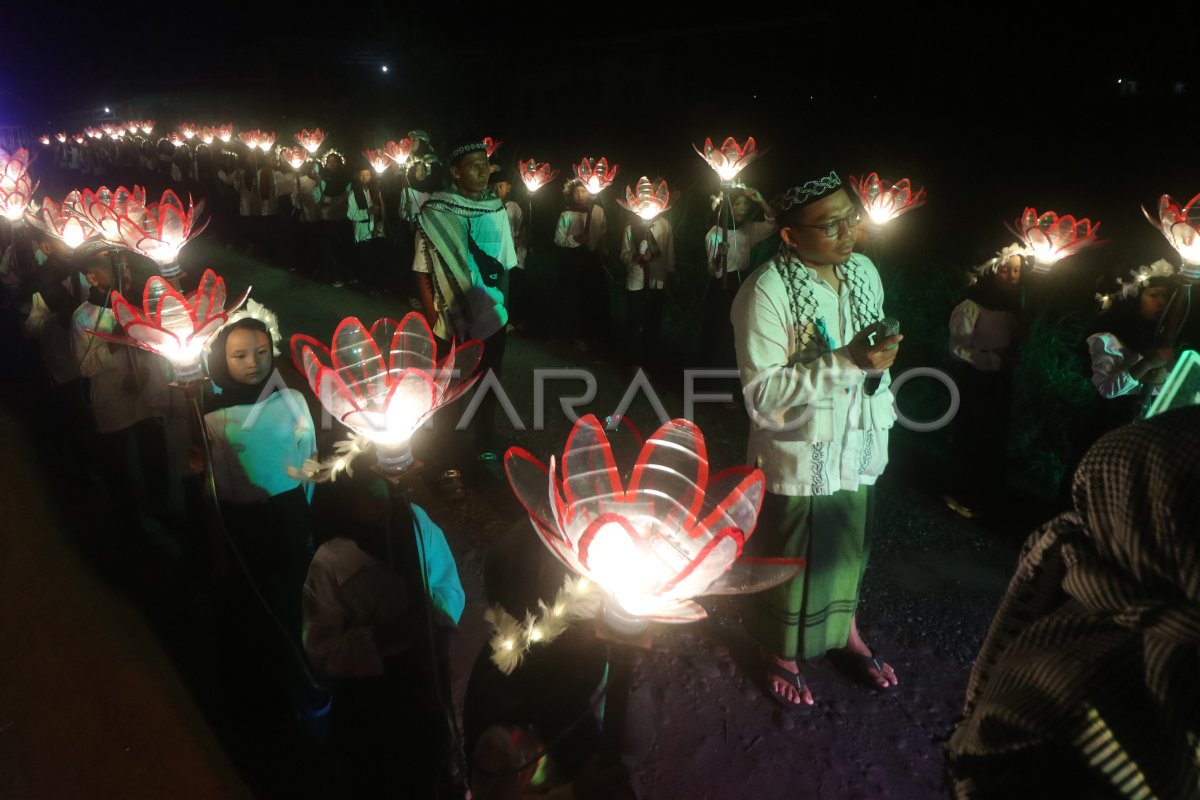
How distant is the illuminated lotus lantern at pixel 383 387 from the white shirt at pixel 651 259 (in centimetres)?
521

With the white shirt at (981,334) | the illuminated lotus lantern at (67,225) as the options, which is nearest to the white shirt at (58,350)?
the illuminated lotus lantern at (67,225)

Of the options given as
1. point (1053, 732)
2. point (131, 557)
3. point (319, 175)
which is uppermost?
point (319, 175)

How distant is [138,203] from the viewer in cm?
496

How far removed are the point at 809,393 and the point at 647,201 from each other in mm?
5289

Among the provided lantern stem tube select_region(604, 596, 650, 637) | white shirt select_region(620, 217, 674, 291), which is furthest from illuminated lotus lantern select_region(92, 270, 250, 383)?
white shirt select_region(620, 217, 674, 291)

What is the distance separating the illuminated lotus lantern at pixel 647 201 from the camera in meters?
7.37

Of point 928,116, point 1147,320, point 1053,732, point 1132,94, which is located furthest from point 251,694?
point 928,116

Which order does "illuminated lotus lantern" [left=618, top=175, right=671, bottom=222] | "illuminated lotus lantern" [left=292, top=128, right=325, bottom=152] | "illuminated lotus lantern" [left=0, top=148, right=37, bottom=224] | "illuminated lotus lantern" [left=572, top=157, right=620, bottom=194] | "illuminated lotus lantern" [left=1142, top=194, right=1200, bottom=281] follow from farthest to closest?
"illuminated lotus lantern" [left=292, top=128, right=325, bottom=152] < "illuminated lotus lantern" [left=572, top=157, right=620, bottom=194] < "illuminated lotus lantern" [left=618, top=175, right=671, bottom=222] < "illuminated lotus lantern" [left=0, top=148, right=37, bottom=224] < "illuminated lotus lantern" [left=1142, top=194, right=1200, bottom=281]

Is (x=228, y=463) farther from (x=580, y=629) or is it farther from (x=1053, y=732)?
(x=1053, y=732)

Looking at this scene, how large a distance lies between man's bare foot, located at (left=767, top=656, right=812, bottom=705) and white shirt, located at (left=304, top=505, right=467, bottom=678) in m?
1.76

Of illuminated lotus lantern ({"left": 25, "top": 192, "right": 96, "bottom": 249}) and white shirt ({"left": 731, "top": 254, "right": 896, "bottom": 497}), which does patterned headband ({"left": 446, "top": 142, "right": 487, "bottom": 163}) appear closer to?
white shirt ({"left": 731, "top": 254, "right": 896, "bottom": 497})

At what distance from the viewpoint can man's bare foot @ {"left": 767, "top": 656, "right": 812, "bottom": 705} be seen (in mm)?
3113

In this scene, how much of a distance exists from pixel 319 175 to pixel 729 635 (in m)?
10.9

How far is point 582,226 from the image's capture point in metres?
8.48
